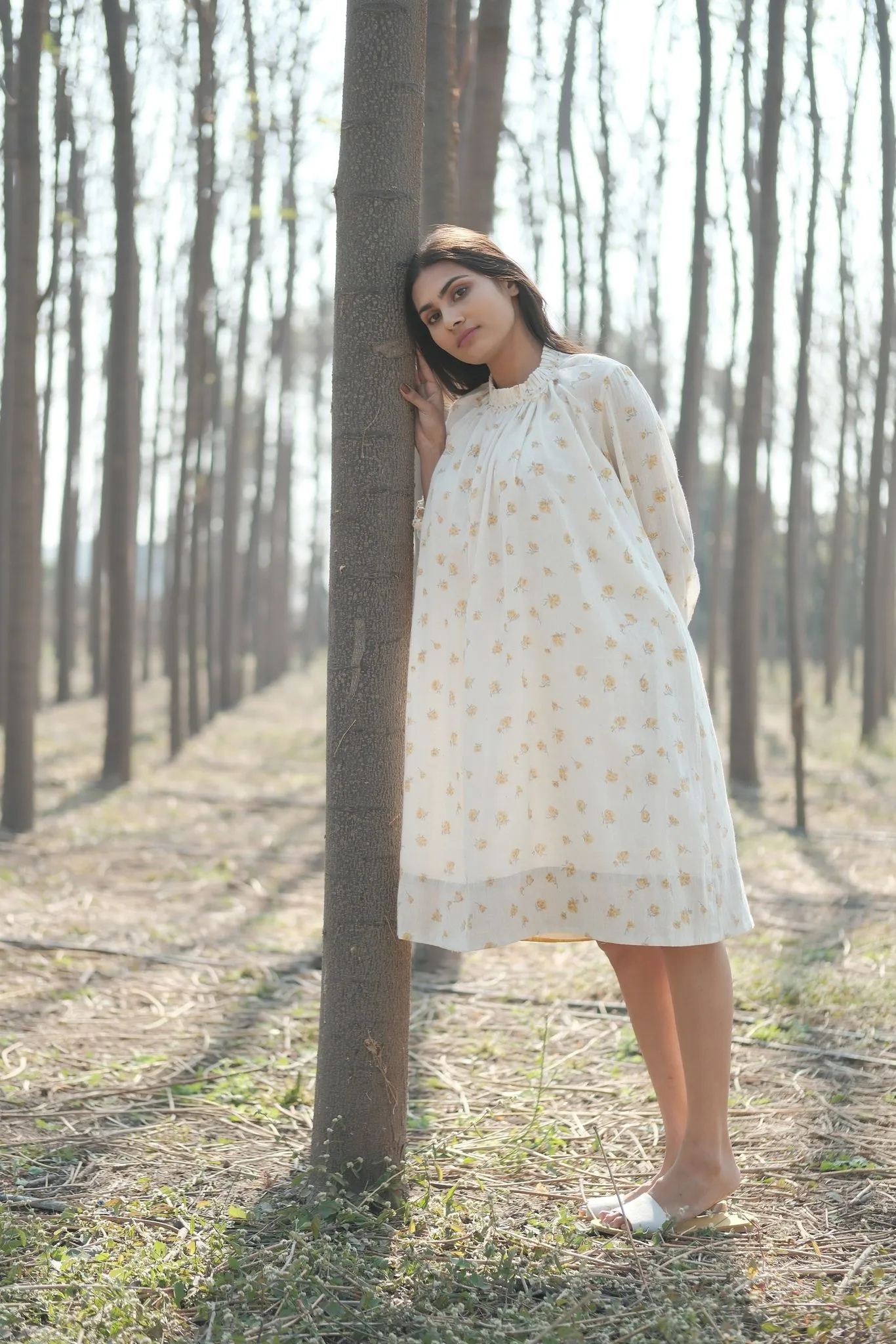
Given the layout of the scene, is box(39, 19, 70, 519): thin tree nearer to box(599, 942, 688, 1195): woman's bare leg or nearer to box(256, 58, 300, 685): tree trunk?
box(256, 58, 300, 685): tree trunk

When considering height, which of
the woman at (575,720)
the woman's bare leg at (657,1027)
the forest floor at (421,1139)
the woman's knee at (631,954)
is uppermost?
the woman at (575,720)

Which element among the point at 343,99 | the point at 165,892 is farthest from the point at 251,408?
the point at 343,99

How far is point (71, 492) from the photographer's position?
13055 millimetres

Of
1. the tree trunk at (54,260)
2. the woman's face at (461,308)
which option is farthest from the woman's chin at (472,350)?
the tree trunk at (54,260)

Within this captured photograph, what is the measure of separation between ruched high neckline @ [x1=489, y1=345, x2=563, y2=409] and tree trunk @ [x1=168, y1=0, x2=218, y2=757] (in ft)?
23.6

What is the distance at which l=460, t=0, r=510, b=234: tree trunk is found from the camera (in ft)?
15.5

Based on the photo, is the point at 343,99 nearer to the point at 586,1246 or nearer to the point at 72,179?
the point at 586,1246

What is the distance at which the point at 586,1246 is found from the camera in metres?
2.13

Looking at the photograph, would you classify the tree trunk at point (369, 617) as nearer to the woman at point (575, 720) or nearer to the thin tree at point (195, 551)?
the woman at point (575, 720)

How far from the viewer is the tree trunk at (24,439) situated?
Result: 6082 millimetres

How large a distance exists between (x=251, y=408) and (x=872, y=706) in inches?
833

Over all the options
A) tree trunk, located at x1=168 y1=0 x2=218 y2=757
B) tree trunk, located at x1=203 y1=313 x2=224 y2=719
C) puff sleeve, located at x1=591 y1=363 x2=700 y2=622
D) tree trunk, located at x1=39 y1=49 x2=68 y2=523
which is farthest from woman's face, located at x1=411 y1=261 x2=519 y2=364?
tree trunk, located at x1=203 y1=313 x2=224 y2=719

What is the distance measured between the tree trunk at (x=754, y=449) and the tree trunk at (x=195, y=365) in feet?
13.9

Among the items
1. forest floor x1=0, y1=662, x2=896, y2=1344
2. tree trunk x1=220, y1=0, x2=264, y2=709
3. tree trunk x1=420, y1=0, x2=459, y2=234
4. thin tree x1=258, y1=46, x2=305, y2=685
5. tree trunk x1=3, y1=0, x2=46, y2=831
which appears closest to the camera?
forest floor x1=0, y1=662, x2=896, y2=1344
